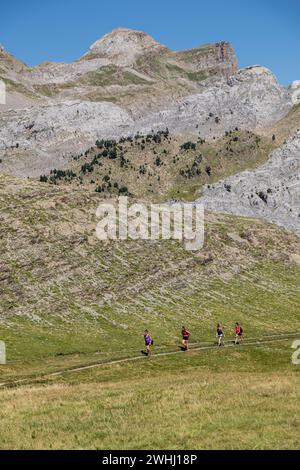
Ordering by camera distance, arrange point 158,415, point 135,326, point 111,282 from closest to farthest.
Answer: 1. point 158,415
2. point 135,326
3. point 111,282

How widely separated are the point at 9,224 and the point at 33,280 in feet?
83.7

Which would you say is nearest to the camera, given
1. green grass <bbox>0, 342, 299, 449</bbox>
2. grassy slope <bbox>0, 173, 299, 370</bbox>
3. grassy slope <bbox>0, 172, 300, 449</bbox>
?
green grass <bbox>0, 342, 299, 449</bbox>

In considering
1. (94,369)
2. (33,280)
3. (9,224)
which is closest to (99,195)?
(9,224)

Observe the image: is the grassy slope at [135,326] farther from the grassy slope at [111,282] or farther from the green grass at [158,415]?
the grassy slope at [111,282]

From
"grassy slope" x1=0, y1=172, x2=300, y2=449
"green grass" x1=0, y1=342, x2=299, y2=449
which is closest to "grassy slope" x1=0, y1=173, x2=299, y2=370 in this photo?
"grassy slope" x1=0, y1=172, x2=300, y2=449

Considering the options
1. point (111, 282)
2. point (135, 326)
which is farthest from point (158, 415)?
point (111, 282)

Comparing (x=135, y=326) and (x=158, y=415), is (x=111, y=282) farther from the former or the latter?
(x=158, y=415)

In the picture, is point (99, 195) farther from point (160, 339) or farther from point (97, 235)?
point (160, 339)

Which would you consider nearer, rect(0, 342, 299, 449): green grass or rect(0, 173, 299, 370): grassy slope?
rect(0, 342, 299, 449): green grass

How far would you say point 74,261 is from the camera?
126 metres

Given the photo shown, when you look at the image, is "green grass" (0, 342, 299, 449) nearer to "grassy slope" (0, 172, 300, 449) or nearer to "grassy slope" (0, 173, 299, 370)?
"grassy slope" (0, 172, 300, 449)

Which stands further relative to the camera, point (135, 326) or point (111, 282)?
point (111, 282)

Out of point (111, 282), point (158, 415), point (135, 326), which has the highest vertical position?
point (111, 282)

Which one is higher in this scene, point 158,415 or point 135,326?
point 158,415
